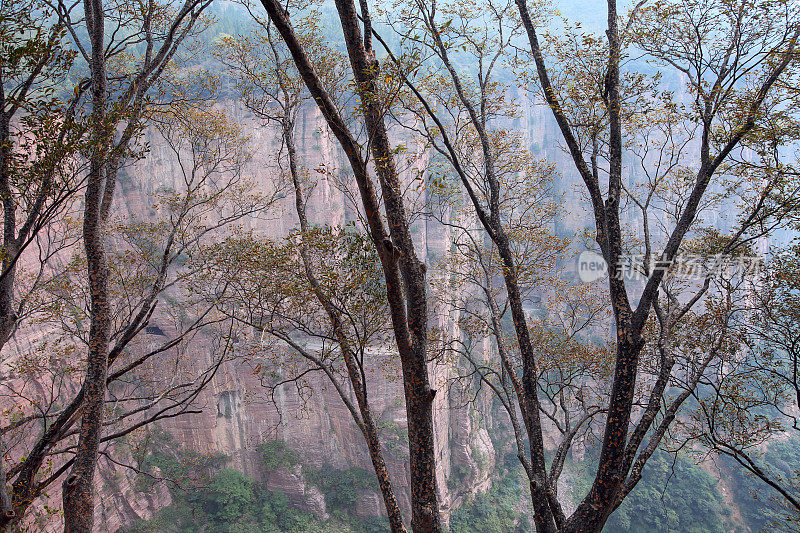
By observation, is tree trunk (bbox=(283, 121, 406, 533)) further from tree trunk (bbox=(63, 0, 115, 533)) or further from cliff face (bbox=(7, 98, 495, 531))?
cliff face (bbox=(7, 98, 495, 531))

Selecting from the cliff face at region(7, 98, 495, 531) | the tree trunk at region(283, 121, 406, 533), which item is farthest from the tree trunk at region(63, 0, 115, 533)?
the cliff face at region(7, 98, 495, 531)

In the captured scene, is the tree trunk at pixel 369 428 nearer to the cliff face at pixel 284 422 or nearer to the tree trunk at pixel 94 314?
the tree trunk at pixel 94 314

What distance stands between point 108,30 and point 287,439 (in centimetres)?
2036

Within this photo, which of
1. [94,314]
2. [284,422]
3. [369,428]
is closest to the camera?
[94,314]

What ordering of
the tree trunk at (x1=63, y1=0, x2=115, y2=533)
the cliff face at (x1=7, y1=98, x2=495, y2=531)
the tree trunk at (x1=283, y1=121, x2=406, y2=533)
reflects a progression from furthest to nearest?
the cliff face at (x1=7, y1=98, x2=495, y2=531) → the tree trunk at (x1=283, y1=121, x2=406, y2=533) → the tree trunk at (x1=63, y1=0, x2=115, y2=533)

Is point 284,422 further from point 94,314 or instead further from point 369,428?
point 94,314

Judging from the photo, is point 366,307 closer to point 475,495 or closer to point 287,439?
point 287,439

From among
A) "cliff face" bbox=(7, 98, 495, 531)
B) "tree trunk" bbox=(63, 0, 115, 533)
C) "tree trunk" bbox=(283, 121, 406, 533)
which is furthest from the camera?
"cliff face" bbox=(7, 98, 495, 531)

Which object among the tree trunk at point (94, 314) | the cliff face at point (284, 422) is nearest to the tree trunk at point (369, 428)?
the tree trunk at point (94, 314)

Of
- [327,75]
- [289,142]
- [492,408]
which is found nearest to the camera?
[289,142]

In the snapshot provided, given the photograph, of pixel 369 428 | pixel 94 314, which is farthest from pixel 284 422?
pixel 94 314

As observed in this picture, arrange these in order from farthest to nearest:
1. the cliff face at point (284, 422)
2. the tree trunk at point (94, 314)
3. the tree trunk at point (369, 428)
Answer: the cliff face at point (284, 422), the tree trunk at point (369, 428), the tree trunk at point (94, 314)

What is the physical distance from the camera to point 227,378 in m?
19.3

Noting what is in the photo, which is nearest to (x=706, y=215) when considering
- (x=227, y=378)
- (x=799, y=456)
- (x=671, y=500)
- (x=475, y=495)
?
(x=799, y=456)
